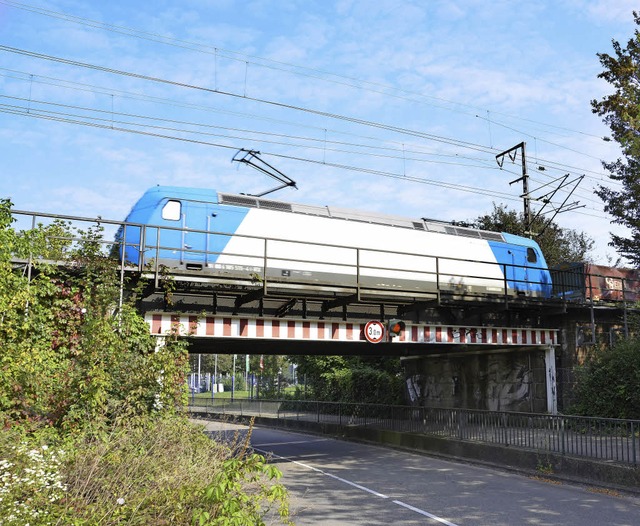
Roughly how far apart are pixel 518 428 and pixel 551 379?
702 centimetres

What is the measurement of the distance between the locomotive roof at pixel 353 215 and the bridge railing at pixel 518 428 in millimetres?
6742

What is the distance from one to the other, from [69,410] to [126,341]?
2.19 metres

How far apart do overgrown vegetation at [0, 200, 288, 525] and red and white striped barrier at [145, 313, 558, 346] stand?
1152mm

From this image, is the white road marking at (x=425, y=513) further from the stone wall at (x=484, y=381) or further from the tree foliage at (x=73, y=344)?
the stone wall at (x=484, y=381)

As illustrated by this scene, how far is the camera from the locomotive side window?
701 inches

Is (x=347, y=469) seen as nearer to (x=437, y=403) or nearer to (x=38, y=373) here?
(x=38, y=373)

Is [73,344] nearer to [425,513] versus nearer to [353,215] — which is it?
[425,513]

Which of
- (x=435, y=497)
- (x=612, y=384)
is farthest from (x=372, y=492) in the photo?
(x=612, y=384)

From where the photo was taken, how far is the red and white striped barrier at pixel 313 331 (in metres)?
14.6

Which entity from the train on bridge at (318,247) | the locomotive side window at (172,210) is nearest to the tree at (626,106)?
the train on bridge at (318,247)

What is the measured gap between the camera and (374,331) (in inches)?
687

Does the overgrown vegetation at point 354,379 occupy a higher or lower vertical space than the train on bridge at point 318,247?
lower

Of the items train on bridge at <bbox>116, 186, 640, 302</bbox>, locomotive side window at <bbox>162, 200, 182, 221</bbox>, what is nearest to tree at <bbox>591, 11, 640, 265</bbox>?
train on bridge at <bbox>116, 186, 640, 302</bbox>

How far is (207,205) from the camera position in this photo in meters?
18.3
